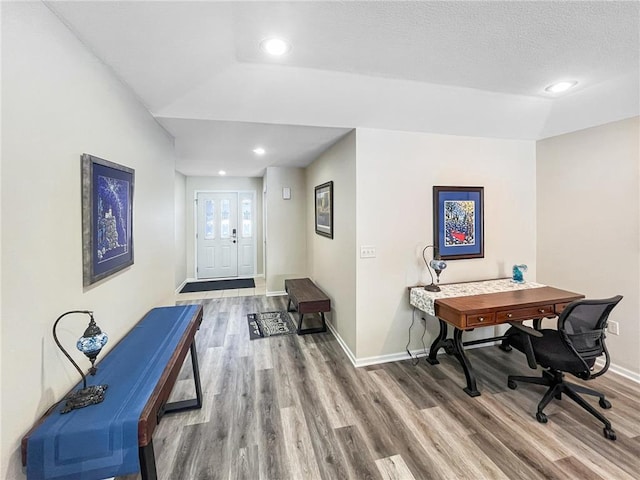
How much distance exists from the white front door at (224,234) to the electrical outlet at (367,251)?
4.40m

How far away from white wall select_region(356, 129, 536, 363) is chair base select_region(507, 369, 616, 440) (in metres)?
0.98

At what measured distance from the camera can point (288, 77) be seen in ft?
6.97

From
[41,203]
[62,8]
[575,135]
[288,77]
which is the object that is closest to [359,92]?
[288,77]

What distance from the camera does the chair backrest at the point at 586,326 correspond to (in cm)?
198

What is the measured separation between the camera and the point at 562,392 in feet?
7.73

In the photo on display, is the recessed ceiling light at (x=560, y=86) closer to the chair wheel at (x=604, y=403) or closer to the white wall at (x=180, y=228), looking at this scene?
the chair wheel at (x=604, y=403)

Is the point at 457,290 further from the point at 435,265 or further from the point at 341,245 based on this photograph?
the point at 341,245

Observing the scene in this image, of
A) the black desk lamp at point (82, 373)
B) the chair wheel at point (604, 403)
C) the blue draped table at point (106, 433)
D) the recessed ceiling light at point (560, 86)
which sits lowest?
the chair wheel at point (604, 403)

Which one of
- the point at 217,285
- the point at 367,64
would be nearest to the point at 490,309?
the point at 367,64

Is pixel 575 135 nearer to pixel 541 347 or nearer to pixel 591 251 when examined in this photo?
pixel 591 251

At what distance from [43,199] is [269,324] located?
3.18m

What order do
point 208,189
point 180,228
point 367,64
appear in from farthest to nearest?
point 208,189 < point 180,228 < point 367,64

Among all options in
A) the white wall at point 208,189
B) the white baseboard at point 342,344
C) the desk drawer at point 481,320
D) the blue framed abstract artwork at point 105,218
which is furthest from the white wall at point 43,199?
the white wall at point 208,189

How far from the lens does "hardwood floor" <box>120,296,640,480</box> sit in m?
1.73
